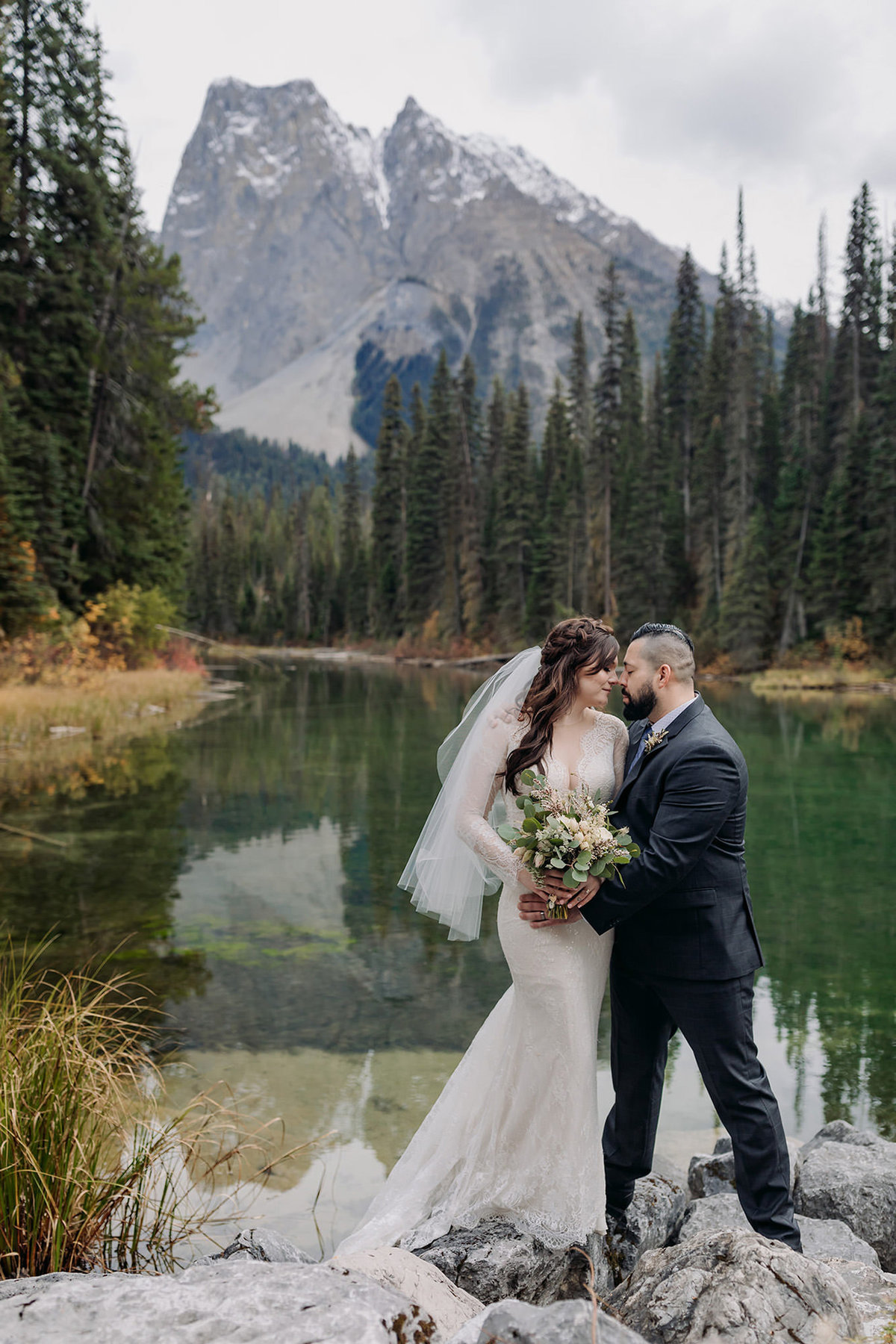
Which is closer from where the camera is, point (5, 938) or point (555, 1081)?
point (555, 1081)

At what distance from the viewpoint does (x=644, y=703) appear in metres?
3.52

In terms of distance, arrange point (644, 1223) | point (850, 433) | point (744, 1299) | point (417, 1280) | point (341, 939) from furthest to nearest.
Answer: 1. point (850, 433)
2. point (341, 939)
3. point (644, 1223)
4. point (417, 1280)
5. point (744, 1299)

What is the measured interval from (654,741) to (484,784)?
0.71 m

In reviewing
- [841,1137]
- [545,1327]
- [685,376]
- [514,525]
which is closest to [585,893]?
[545,1327]

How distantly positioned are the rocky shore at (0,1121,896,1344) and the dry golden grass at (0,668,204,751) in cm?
1554

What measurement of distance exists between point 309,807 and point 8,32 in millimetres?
19149

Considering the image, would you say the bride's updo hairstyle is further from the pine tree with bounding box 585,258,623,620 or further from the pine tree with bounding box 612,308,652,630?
the pine tree with bounding box 585,258,623,620

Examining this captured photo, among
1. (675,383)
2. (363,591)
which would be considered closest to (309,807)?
(675,383)

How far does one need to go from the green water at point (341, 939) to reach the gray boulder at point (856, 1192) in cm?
97

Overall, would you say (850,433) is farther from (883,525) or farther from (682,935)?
(682,935)

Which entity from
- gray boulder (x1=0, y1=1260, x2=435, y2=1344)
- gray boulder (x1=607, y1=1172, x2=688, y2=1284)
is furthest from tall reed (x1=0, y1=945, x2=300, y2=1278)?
gray boulder (x1=607, y1=1172, x2=688, y2=1284)

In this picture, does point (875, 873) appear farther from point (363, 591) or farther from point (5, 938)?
point (363, 591)

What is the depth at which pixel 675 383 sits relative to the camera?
51219 mm

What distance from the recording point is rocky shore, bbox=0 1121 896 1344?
1.95 meters
